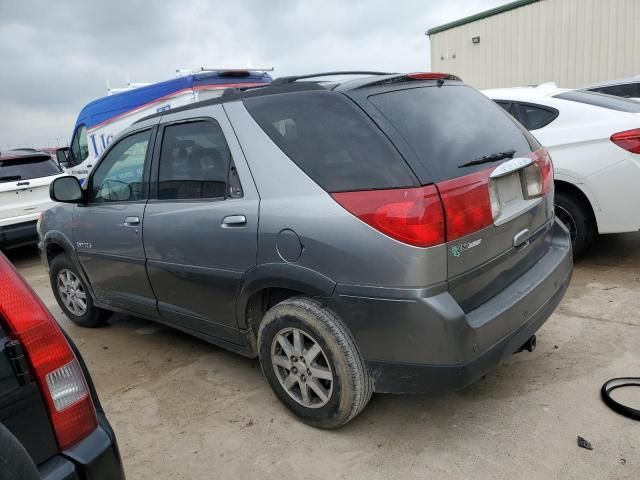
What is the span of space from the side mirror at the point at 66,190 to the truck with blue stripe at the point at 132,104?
9.82 ft

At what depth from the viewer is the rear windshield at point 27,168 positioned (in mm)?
7336

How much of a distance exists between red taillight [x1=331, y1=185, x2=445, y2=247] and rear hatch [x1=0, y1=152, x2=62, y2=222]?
22.0 feet

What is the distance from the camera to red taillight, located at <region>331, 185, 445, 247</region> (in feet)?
7.01

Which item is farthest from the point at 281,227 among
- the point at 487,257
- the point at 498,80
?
the point at 498,80

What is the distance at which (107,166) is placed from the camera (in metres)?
3.88

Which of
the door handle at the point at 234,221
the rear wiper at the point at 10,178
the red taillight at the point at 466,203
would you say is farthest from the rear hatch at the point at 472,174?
the rear wiper at the point at 10,178

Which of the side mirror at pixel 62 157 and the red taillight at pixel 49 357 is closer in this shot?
the red taillight at pixel 49 357

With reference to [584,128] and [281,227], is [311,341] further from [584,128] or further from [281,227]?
[584,128]

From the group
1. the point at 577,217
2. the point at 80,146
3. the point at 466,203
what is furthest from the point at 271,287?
the point at 80,146

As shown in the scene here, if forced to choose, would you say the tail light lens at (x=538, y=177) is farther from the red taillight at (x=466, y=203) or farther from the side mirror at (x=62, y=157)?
the side mirror at (x=62, y=157)

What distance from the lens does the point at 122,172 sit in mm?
3730

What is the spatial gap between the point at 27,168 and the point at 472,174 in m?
7.33

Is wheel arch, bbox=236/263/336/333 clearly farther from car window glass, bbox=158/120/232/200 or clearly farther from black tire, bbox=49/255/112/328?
black tire, bbox=49/255/112/328

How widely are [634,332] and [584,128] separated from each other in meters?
1.86
